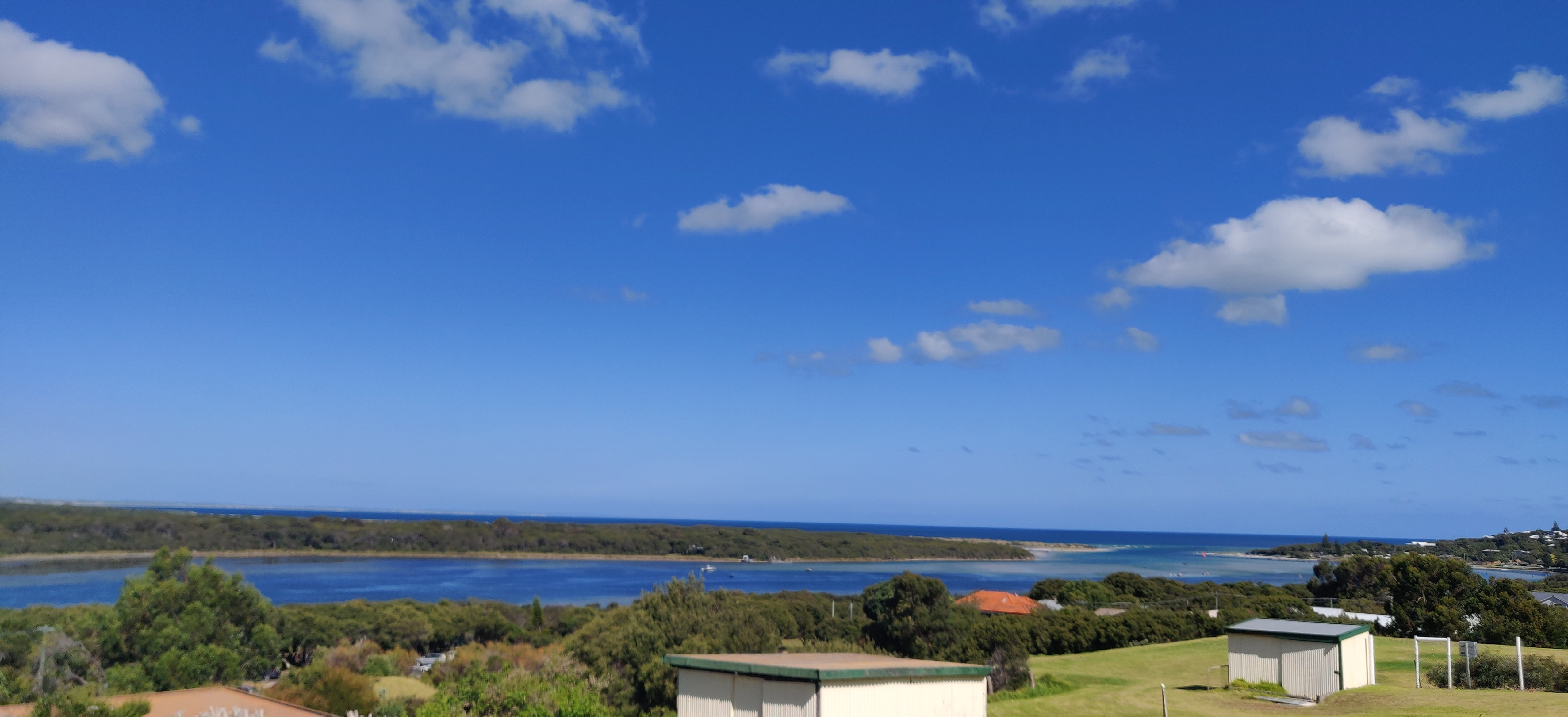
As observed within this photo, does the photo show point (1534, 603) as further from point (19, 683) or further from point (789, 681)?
point (19, 683)

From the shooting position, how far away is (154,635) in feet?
84.9

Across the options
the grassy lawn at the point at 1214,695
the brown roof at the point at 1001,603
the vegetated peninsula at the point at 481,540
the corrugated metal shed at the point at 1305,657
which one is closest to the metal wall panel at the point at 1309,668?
the corrugated metal shed at the point at 1305,657

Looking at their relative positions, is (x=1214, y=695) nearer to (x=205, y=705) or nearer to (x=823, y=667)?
(x=823, y=667)

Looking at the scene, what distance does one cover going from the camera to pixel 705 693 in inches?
392

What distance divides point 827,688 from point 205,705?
13.0 m

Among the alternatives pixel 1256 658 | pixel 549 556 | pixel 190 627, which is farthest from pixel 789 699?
pixel 549 556

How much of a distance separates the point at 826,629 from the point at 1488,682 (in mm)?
27746

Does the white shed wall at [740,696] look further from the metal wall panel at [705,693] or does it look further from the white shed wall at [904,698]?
the white shed wall at [904,698]

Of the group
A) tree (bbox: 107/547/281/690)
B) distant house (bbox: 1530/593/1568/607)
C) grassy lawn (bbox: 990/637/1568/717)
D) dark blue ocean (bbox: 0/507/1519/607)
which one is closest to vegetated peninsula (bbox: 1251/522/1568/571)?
dark blue ocean (bbox: 0/507/1519/607)

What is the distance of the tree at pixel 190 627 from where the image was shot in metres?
25.2

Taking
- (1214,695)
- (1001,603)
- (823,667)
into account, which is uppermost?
(823,667)

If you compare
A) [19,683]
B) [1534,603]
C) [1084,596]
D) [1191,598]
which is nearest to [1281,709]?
[1534,603]

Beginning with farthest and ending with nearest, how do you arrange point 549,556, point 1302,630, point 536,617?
point 549,556
point 536,617
point 1302,630

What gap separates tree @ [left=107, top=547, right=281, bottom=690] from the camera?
2522cm
